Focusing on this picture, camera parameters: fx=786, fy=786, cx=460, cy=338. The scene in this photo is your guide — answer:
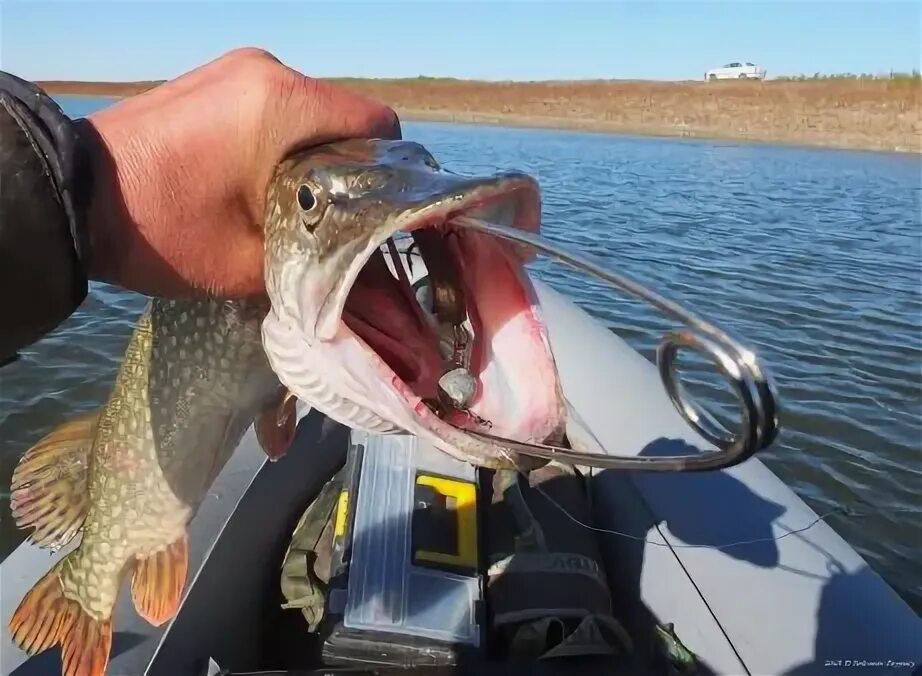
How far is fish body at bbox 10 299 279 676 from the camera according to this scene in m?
1.50

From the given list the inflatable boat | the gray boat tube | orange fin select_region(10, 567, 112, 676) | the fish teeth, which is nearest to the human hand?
the fish teeth

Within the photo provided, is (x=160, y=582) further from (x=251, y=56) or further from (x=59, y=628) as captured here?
(x=251, y=56)

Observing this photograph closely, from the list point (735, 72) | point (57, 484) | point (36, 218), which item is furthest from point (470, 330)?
point (735, 72)

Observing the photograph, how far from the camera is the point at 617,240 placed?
8203 millimetres

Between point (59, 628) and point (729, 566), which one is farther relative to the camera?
point (729, 566)

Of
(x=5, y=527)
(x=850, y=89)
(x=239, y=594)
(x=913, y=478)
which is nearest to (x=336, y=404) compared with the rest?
(x=239, y=594)

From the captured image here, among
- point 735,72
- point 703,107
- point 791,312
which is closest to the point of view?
point 791,312

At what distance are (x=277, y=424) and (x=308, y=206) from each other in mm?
652

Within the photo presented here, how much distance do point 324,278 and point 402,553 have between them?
45.3 inches

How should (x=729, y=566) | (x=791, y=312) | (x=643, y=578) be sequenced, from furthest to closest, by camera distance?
1. (x=791, y=312)
2. (x=643, y=578)
3. (x=729, y=566)

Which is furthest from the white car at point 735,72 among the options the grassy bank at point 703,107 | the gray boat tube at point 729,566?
the gray boat tube at point 729,566

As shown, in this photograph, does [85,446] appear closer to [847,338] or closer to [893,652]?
[893,652]

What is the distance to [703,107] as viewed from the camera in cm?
2441

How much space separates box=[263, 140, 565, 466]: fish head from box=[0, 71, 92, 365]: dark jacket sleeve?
257 mm
